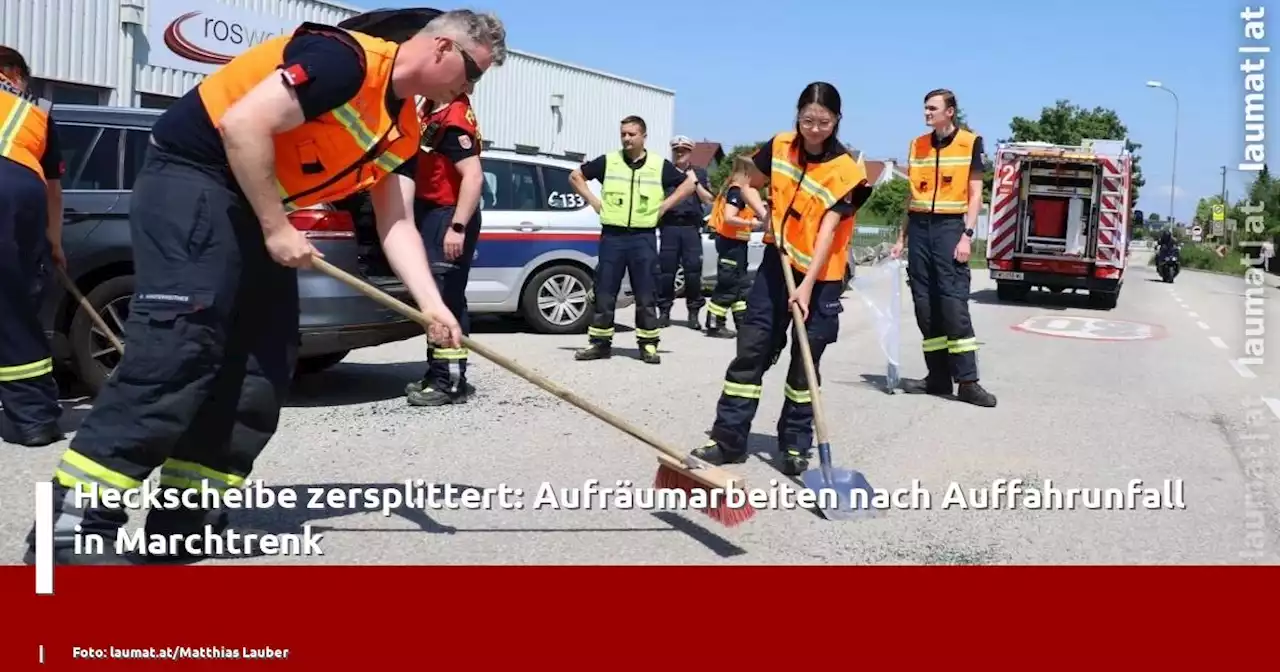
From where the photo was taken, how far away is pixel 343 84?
3.20 m

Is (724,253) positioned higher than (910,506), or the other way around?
(724,253)

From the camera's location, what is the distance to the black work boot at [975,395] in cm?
719

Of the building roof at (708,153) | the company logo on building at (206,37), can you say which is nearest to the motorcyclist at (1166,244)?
the company logo on building at (206,37)

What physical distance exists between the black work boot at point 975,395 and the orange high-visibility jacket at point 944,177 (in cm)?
111

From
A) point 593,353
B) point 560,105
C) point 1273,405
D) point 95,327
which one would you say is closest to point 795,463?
point 95,327

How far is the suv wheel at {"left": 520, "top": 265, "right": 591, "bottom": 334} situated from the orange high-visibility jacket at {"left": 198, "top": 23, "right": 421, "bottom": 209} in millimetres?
6764

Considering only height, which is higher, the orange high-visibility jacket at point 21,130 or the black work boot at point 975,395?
the orange high-visibility jacket at point 21,130

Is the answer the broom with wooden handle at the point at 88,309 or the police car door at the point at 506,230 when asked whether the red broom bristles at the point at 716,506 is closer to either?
the broom with wooden handle at the point at 88,309

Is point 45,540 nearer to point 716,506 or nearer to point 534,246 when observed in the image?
point 716,506

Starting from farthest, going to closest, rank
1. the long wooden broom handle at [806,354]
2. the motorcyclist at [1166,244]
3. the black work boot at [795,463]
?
1. the motorcyclist at [1166,244]
2. the black work boot at [795,463]
3. the long wooden broom handle at [806,354]

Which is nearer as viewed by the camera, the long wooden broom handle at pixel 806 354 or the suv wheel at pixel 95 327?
the long wooden broom handle at pixel 806 354

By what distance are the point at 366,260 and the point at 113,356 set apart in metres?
1.42
